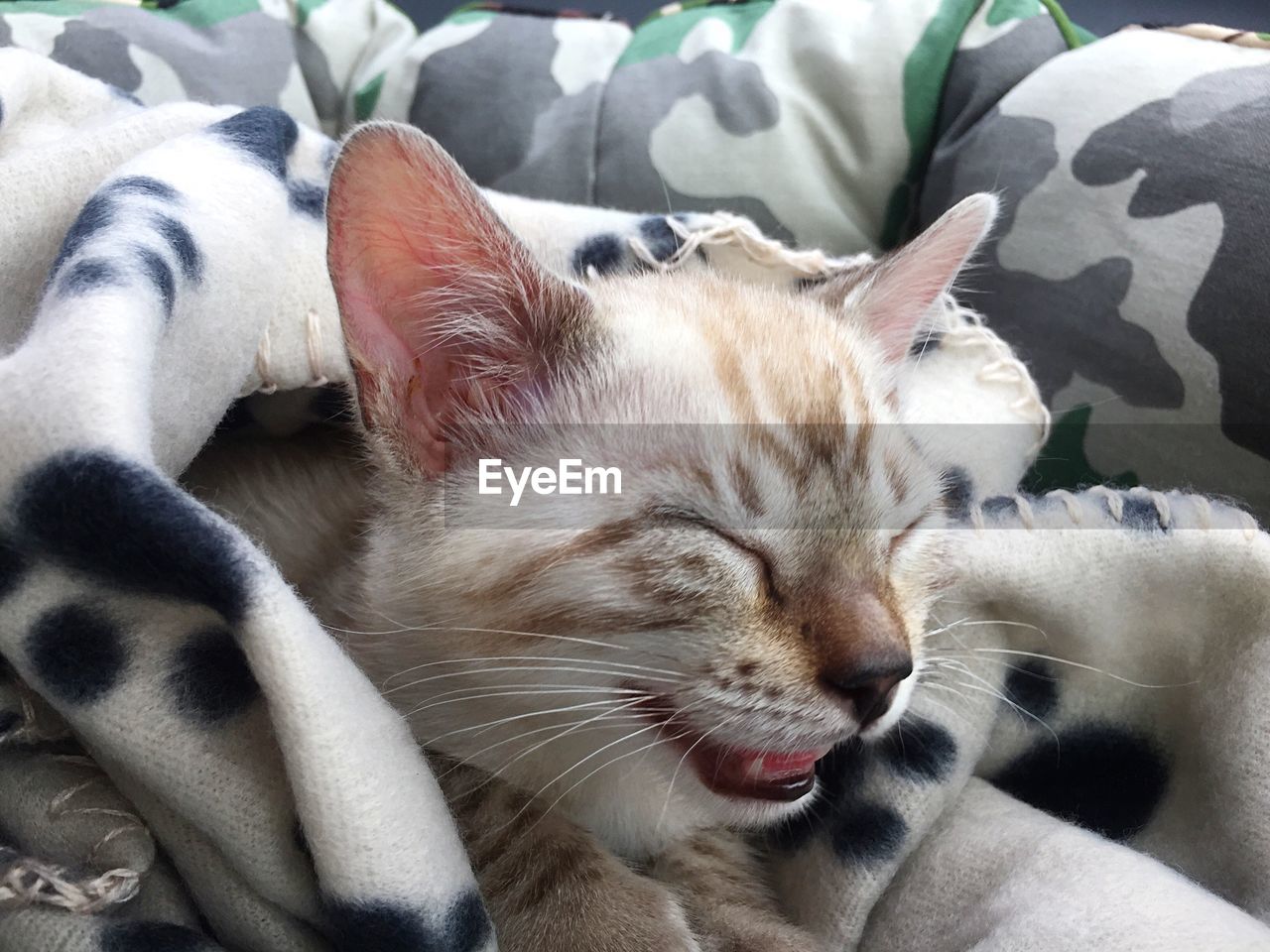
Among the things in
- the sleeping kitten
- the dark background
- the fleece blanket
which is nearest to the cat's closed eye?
the sleeping kitten

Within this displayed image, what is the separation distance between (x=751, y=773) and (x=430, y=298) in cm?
41

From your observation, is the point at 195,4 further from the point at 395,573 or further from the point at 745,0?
the point at 395,573

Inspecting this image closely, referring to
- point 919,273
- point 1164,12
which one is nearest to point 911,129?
point 919,273

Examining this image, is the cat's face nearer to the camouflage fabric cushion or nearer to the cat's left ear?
the cat's left ear

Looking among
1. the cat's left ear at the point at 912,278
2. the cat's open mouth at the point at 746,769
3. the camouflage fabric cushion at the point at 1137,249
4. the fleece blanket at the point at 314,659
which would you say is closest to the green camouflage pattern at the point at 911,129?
the camouflage fabric cushion at the point at 1137,249

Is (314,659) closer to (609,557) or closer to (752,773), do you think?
(609,557)

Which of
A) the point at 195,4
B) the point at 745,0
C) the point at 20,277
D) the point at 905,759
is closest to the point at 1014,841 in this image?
the point at 905,759

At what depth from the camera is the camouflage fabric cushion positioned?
0.94 meters

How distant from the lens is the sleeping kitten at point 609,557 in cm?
59

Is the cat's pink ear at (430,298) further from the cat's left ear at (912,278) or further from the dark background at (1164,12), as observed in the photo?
the dark background at (1164,12)

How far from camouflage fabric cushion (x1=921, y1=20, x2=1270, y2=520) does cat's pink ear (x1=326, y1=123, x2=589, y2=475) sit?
26.0 inches

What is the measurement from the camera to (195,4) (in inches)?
52.8

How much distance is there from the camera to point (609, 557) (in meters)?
0.60

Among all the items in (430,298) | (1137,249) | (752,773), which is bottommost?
(752,773)
